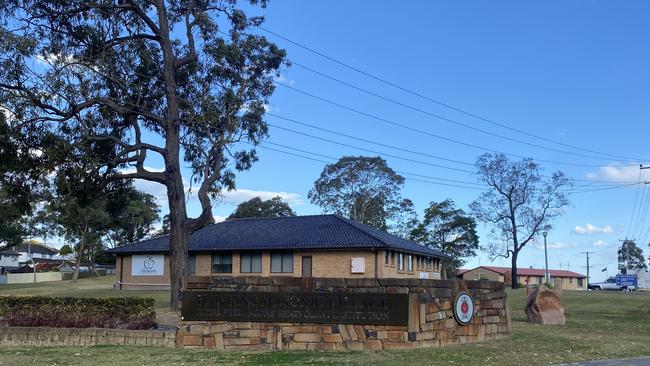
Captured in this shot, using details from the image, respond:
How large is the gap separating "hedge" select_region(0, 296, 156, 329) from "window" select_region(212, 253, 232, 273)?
2262 cm

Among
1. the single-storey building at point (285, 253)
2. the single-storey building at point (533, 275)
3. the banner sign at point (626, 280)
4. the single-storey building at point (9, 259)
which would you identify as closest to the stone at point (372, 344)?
the single-storey building at point (285, 253)

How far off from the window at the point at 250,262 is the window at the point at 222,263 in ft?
3.29

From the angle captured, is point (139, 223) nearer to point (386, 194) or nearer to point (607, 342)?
point (386, 194)

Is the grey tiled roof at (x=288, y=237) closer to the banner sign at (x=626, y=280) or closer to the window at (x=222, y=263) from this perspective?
the window at (x=222, y=263)

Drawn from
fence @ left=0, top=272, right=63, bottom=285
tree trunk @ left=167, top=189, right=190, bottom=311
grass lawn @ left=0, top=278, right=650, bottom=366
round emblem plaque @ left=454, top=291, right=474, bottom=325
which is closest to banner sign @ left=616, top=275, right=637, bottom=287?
grass lawn @ left=0, top=278, right=650, bottom=366

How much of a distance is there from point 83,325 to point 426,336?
8.53m

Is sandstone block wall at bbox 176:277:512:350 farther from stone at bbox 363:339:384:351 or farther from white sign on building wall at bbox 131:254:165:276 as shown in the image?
white sign on building wall at bbox 131:254:165:276

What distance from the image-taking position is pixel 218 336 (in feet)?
44.8

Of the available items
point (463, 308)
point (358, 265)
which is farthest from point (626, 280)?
point (463, 308)

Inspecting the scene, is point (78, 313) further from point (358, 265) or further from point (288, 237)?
point (288, 237)

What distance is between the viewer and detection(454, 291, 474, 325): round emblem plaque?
14.2 m

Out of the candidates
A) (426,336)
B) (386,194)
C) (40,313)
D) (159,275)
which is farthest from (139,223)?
(426,336)

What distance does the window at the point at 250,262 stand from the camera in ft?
127

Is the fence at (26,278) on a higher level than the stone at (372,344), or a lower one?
lower
